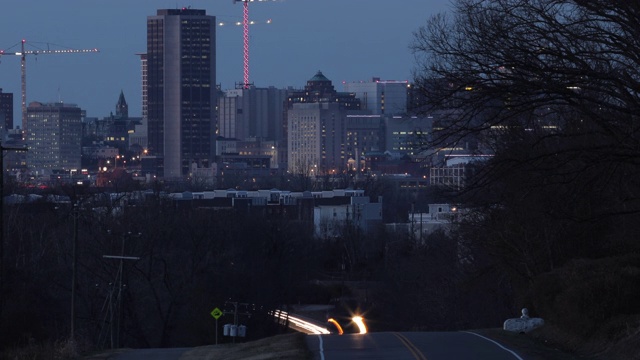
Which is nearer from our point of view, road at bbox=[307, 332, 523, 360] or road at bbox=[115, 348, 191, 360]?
road at bbox=[307, 332, 523, 360]

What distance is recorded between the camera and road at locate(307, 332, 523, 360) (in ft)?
79.7

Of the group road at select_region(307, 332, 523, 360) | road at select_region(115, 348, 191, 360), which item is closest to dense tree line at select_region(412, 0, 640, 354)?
road at select_region(307, 332, 523, 360)

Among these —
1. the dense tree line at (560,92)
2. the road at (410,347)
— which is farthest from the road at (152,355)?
the dense tree line at (560,92)

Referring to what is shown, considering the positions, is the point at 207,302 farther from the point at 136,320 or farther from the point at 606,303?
the point at 606,303

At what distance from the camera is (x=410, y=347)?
2638cm

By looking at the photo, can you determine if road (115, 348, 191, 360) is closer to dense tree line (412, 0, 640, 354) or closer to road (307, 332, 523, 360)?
road (307, 332, 523, 360)

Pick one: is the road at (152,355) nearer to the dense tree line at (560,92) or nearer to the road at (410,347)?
the road at (410,347)

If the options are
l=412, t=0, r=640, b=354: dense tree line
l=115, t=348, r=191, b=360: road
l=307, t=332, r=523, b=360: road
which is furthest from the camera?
l=115, t=348, r=191, b=360: road

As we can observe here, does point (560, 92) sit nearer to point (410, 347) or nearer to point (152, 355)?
point (410, 347)

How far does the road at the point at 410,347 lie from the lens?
24.3 m

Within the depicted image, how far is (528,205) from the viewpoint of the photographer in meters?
35.4

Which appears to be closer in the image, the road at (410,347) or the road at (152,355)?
the road at (410,347)

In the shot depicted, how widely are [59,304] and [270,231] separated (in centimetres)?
1803

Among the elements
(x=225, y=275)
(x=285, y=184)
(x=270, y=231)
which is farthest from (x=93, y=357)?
(x=285, y=184)
